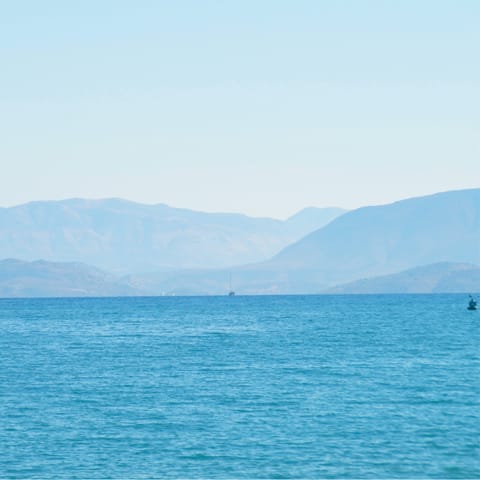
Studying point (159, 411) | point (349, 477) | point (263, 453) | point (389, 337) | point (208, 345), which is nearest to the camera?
point (349, 477)

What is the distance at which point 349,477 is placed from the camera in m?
61.5

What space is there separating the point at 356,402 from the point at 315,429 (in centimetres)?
1261

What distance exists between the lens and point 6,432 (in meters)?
74.4

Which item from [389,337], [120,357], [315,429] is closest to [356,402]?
[315,429]

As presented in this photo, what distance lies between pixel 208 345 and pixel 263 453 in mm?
87946

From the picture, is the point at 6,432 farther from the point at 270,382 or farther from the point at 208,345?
the point at 208,345

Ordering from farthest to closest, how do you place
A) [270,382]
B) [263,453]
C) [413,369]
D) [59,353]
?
[59,353] < [413,369] < [270,382] < [263,453]

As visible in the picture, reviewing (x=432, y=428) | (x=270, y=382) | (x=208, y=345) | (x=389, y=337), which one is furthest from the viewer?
(x=389, y=337)

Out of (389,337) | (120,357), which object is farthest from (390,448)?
(389,337)

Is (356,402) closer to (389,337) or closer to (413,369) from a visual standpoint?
(413,369)

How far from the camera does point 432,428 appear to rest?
74125mm

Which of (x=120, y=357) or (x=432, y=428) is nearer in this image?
(x=432, y=428)

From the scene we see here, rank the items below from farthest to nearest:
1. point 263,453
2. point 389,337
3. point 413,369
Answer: point 389,337, point 413,369, point 263,453

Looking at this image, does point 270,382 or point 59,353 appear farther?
point 59,353
